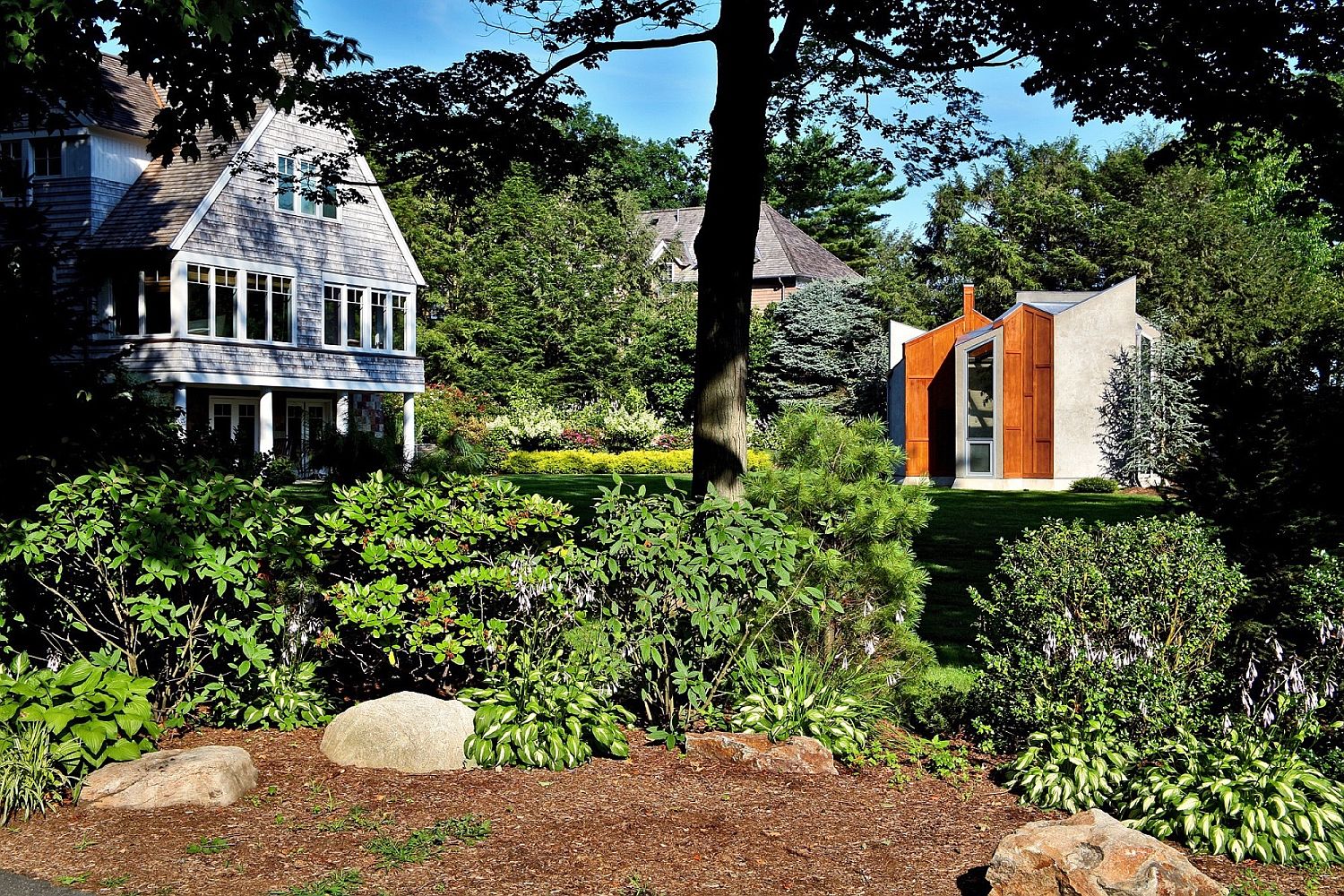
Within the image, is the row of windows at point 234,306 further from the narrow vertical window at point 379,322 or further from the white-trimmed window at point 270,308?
the narrow vertical window at point 379,322

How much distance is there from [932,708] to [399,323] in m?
28.3

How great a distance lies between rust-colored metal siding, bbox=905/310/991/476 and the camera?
27484mm

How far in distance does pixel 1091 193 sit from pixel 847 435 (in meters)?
40.5

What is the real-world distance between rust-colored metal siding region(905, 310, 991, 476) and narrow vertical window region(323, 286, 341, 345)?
14.0m

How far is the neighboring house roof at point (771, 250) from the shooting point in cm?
4231

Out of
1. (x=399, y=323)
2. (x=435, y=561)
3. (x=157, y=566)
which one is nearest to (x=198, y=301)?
(x=399, y=323)

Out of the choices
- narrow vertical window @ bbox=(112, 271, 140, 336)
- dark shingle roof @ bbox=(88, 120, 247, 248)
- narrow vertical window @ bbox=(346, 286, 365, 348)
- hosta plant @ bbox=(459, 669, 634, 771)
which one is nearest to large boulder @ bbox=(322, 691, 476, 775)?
hosta plant @ bbox=(459, 669, 634, 771)

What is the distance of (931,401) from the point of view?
2764cm

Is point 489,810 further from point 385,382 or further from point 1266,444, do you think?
point 385,382

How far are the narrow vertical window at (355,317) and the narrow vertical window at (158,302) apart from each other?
15.2 feet

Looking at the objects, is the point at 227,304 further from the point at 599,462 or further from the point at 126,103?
the point at 599,462

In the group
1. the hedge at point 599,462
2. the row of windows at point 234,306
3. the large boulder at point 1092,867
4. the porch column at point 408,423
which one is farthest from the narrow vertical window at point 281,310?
the large boulder at point 1092,867

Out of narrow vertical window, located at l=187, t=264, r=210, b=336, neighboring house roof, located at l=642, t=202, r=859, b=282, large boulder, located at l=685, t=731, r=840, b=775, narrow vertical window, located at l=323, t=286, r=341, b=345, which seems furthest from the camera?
neighboring house roof, located at l=642, t=202, r=859, b=282

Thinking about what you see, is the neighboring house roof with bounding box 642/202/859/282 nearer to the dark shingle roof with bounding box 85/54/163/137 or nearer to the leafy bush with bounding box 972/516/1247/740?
the dark shingle roof with bounding box 85/54/163/137
